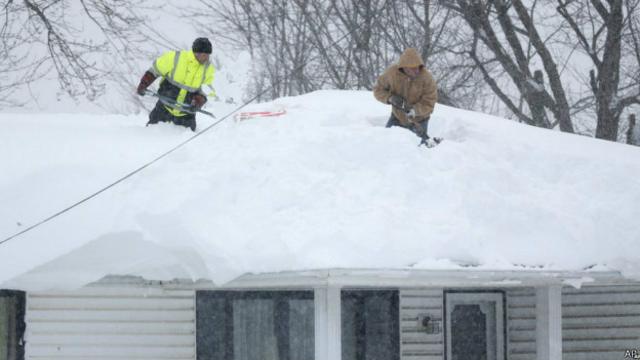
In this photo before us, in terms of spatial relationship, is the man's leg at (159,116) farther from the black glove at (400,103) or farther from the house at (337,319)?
the black glove at (400,103)

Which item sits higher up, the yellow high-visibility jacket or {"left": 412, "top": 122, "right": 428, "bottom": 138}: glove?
the yellow high-visibility jacket

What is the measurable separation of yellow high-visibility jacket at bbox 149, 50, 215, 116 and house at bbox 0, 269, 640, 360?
2807mm

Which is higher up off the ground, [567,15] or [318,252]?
[567,15]

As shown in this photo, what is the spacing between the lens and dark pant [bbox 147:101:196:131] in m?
12.0

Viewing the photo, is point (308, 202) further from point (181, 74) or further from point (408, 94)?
point (181, 74)

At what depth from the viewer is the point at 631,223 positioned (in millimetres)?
9820

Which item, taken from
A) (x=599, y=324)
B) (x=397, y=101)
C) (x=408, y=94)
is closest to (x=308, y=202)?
(x=397, y=101)

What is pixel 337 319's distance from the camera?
8688mm

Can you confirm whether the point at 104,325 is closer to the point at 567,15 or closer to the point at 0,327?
the point at 0,327

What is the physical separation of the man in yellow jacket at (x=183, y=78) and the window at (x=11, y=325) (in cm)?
296

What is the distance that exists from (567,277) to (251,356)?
3626 millimetres

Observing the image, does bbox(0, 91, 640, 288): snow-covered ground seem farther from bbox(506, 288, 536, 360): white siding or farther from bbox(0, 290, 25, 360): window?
bbox(506, 288, 536, 360): white siding

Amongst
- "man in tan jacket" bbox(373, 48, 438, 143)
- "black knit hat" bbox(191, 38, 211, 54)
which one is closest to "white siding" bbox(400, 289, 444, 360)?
"man in tan jacket" bbox(373, 48, 438, 143)

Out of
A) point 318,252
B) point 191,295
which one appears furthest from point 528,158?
point 191,295
